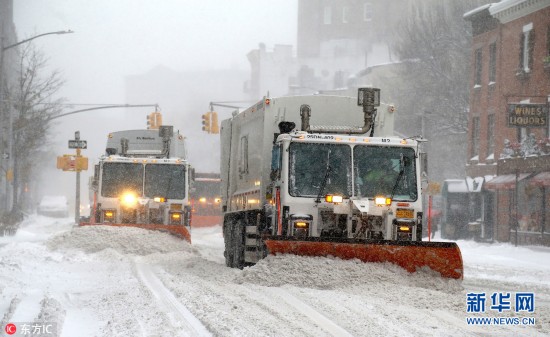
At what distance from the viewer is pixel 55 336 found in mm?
9086

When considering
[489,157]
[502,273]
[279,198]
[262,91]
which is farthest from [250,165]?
[262,91]

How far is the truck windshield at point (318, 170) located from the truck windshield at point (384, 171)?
20cm

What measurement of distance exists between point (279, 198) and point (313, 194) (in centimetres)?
57

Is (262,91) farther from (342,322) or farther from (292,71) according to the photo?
(342,322)

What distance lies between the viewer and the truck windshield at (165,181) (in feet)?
83.7

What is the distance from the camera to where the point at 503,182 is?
3781 centimetres

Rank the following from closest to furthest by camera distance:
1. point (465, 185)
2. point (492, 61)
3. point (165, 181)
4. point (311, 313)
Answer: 1. point (311, 313)
2. point (165, 181)
3. point (492, 61)
4. point (465, 185)

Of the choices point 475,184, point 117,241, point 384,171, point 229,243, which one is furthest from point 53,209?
point 384,171

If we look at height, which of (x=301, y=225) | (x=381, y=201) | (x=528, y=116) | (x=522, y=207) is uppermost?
(x=528, y=116)

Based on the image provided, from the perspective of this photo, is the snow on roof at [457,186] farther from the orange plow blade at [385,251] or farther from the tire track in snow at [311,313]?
the tire track in snow at [311,313]

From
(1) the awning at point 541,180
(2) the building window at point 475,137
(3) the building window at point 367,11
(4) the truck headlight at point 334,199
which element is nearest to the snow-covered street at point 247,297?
(4) the truck headlight at point 334,199

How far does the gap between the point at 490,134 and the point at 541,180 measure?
10.5 metres

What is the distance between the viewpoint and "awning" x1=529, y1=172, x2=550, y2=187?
3309 centimetres

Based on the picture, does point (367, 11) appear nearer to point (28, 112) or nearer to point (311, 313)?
point (28, 112)
